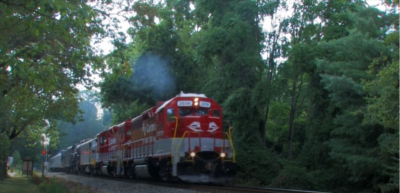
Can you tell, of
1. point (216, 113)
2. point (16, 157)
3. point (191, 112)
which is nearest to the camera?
point (191, 112)

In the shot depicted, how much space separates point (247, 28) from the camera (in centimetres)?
2297

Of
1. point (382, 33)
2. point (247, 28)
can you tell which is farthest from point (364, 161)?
point (247, 28)

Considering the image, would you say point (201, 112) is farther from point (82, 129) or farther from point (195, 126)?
point (82, 129)

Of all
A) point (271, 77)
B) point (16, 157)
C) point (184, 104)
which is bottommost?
point (16, 157)

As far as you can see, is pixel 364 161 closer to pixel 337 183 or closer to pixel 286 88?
pixel 337 183

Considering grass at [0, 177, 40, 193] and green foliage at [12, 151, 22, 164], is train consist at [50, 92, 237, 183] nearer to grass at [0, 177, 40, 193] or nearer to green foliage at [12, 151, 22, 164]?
grass at [0, 177, 40, 193]

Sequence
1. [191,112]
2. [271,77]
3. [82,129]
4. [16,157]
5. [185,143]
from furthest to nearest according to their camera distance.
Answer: [82,129] → [16,157] → [271,77] → [191,112] → [185,143]

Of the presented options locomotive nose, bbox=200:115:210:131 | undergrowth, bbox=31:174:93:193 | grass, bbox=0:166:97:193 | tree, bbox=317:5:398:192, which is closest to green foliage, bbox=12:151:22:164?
grass, bbox=0:166:97:193

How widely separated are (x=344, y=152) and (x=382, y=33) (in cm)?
536

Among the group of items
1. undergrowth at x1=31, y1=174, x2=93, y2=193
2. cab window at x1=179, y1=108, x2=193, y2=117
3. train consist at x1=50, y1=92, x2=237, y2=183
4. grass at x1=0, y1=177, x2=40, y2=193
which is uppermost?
cab window at x1=179, y1=108, x2=193, y2=117

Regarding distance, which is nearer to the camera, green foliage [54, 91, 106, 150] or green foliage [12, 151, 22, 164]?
green foliage [12, 151, 22, 164]

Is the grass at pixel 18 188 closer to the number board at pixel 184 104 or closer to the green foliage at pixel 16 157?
the number board at pixel 184 104

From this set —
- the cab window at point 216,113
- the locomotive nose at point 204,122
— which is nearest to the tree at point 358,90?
the cab window at point 216,113

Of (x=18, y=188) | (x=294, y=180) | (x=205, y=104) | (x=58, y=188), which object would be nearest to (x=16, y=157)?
(x=18, y=188)
